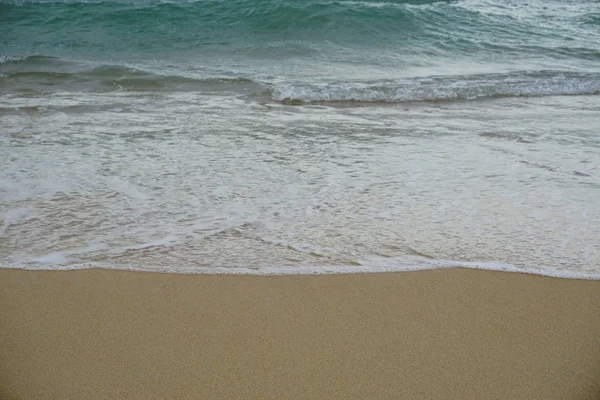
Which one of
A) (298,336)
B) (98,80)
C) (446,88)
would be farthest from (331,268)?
(98,80)

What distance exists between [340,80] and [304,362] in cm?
601

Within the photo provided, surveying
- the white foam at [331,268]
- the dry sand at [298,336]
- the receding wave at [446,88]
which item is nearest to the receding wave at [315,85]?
the receding wave at [446,88]

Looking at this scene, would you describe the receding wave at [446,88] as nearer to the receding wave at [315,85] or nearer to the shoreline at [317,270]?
the receding wave at [315,85]

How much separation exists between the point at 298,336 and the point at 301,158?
2174 mm

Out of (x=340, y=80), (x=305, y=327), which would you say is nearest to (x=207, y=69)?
(x=340, y=80)

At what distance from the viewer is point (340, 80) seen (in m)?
→ 7.61

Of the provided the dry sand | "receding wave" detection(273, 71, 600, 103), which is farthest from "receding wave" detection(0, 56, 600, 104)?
the dry sand

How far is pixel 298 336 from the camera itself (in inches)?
85.2

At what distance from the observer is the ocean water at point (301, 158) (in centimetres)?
284

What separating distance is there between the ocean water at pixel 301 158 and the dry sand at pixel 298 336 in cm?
18

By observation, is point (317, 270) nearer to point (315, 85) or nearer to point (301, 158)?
point (301, 158)

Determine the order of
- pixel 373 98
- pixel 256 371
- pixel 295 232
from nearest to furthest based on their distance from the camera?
pixel 256 371, pixel 295 232, pixel 373 98

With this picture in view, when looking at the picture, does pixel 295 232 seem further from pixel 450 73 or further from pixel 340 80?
pixel 450 73

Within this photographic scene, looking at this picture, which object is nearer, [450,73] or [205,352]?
[205,352]
